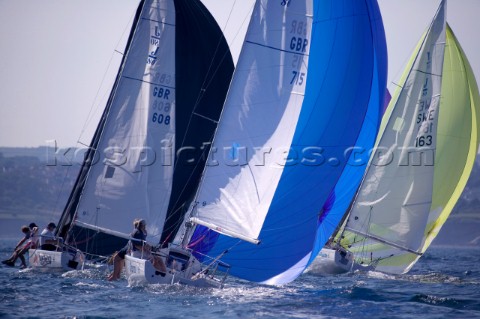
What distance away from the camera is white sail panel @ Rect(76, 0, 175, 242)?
896 inches

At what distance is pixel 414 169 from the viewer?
26688 millimetres

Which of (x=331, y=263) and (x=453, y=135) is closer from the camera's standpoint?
(x=331, y=263)

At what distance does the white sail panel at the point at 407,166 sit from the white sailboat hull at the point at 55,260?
8.40 m

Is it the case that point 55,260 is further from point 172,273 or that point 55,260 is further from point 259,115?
point 259,115

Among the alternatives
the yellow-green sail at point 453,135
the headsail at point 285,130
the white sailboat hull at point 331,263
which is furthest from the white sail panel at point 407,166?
the headsail at point 285,130

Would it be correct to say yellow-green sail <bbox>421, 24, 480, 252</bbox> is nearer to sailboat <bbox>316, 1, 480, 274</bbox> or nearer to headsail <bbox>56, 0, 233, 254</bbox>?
sailboat <bbox>316, 1, 480, 274</bbox>

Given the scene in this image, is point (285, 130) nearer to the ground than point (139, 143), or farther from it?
farther from it

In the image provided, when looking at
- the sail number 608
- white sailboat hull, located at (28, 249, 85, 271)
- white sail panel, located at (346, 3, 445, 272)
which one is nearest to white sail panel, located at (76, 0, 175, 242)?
the sail number 608

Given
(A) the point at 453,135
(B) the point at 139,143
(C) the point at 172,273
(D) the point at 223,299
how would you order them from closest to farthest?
(D) the point at 223,299
(C) the point at 172,273
(B) the point at 139,143
(A) the point at 453,135

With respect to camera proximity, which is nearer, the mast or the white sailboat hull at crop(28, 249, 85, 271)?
the white sailboat hull at crop(28, 249, 85, 271)

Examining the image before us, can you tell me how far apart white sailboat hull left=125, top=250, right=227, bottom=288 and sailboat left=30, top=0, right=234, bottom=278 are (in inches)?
134

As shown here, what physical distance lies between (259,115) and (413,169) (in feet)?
29.3

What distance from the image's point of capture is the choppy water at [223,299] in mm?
16203

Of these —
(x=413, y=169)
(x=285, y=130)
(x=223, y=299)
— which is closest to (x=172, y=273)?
(x=223, y=299)
